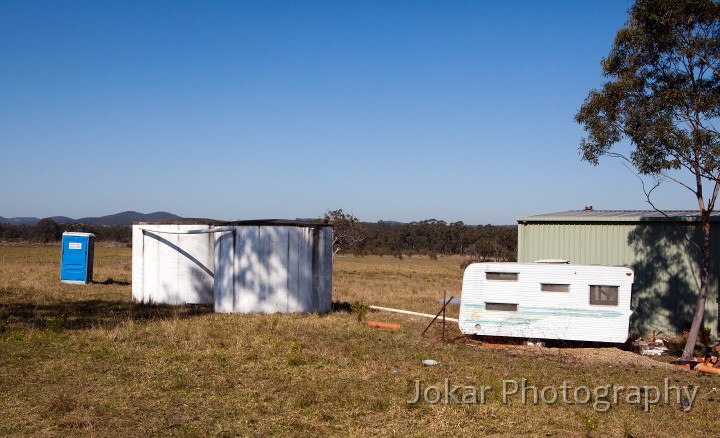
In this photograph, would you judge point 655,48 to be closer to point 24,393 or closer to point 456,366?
point 456,366

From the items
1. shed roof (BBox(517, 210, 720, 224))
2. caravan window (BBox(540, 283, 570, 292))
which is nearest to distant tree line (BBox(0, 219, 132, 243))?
shed roof (BBox(517, 210, 720, 224))

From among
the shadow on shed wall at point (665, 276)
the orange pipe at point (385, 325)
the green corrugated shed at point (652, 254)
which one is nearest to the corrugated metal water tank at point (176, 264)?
the orange pipe at point (385, 325)

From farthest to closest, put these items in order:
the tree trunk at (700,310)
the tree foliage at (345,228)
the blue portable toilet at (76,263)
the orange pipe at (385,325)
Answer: the tree foliage at (345,228) < the blue portable toilet at (76,263) < the orange pipe at (385,325) < the tree trunk at (700,310)

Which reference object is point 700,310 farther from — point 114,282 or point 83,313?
point 114,282

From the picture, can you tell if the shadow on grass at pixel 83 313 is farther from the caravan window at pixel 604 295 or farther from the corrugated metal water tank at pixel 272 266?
the caravan window at pixel 604 295

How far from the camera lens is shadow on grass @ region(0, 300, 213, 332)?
48.7 feet

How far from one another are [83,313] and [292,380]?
9.34 meters

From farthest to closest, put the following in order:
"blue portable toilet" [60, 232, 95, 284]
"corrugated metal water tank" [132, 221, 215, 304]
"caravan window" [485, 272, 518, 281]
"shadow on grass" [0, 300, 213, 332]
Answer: "blue portable toilet" [60, 232, 95, 284]
"corrugated metal water tank" [132, 221, 215, 304]
"caravan window" [485, 272, 518, 281]
"shadow on grass" [0, 300, 213, 332]

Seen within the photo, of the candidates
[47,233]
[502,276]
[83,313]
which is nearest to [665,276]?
[502,276]

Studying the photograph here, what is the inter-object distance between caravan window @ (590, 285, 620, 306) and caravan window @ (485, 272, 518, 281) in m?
1.80

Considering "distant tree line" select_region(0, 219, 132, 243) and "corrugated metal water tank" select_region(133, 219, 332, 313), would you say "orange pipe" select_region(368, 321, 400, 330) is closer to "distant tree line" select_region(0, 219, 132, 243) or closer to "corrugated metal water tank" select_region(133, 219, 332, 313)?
"corrugated metal water tank" select_region(133, 219, 332, 313)

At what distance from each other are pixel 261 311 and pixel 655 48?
12.3 m

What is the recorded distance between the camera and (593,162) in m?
15.6

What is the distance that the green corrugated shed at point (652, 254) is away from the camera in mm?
17703
